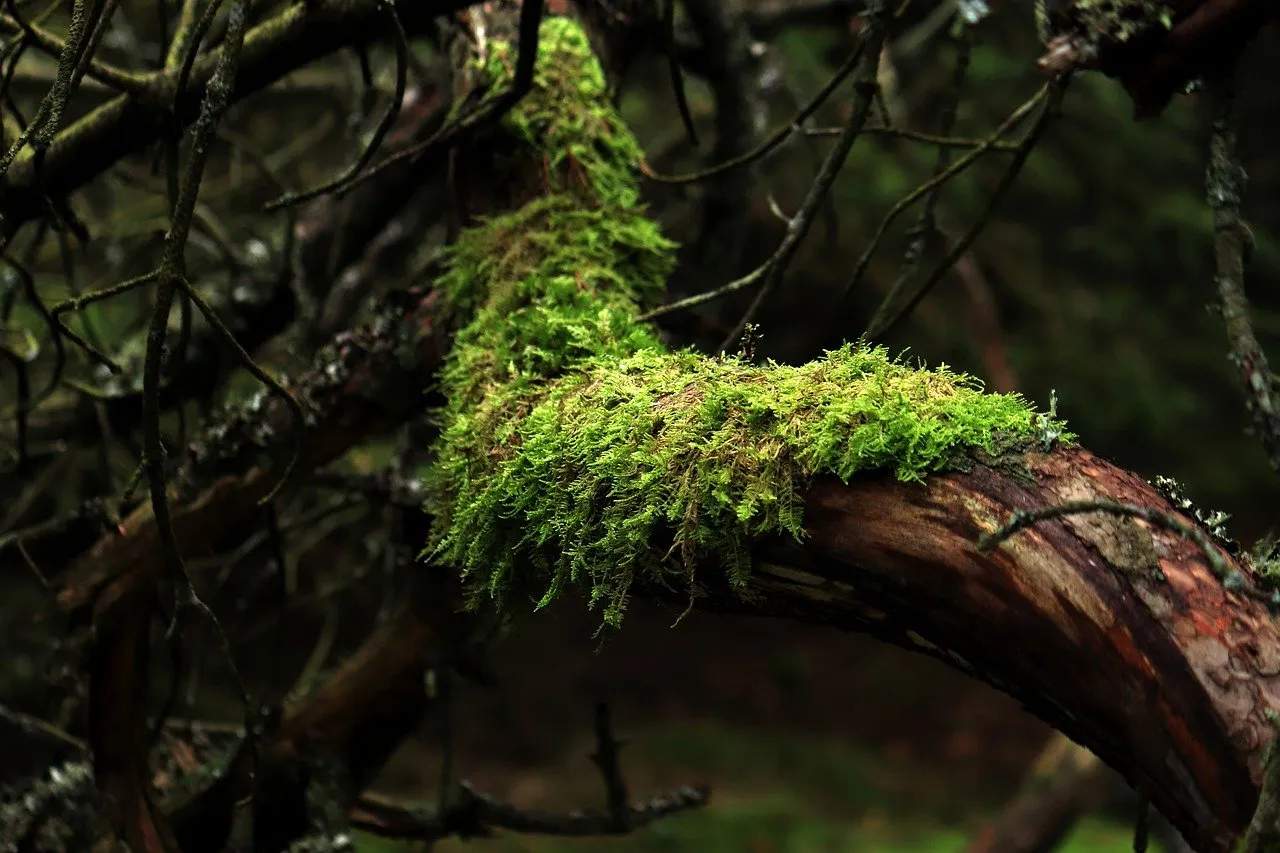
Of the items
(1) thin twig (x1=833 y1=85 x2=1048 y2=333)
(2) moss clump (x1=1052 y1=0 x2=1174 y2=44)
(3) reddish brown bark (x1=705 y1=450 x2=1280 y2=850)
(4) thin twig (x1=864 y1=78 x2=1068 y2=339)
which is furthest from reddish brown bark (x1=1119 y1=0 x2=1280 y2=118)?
(3) reddish brown bark (x1=705 y1=450 x2=1280 y2=850)

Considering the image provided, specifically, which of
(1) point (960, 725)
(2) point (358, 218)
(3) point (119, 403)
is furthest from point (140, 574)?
(1) point (960, 725)

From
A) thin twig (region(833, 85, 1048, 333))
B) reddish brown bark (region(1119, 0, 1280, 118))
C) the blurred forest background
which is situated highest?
reddish brown bark (region(1119, 0, 1280, 118))

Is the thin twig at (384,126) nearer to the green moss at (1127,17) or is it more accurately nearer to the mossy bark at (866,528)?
the mossy bark at (866,528)

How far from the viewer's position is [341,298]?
309cm

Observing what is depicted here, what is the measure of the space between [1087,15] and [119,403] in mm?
2317

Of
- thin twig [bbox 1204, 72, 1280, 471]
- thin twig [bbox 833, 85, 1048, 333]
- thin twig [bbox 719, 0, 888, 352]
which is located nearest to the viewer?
thin twig [bbox 1204, 72, 1280, 471]

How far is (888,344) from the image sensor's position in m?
4.18

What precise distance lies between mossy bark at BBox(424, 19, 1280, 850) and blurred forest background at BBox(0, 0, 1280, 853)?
7.34ft

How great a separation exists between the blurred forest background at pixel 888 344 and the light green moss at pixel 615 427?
1.92m

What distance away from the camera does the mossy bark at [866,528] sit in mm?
1008

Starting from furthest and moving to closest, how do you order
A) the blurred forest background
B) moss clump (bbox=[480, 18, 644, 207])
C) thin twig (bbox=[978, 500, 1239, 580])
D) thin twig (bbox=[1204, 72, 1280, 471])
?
the blurred forest background → moss clump (bbox=[480, 18, 644, 207]) → thin twig (bbox=[1204, 72, 1280, 471]) → thin twig (bbox=[978, 500, 1239, 580])

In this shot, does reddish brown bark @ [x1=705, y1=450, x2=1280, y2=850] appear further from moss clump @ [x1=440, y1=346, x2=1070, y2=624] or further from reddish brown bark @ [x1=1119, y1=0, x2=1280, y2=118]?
reddish brown bark @ [x1=1119, y1=0, x2=1280, y2=118]

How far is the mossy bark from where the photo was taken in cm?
101

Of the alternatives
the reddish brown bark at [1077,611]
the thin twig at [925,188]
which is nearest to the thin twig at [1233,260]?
the reddish brown bark at [1077,611]
